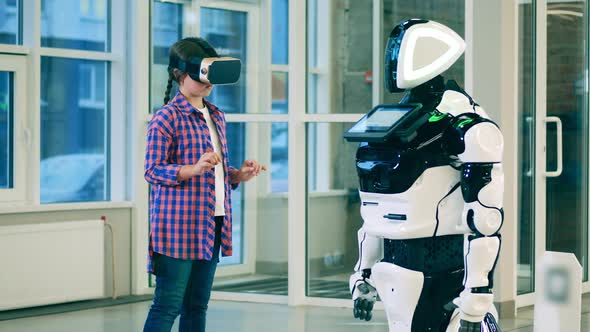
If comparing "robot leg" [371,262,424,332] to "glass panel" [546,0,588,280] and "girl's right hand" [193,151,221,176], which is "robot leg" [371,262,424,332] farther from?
"glass panel" [546,0,588,280]

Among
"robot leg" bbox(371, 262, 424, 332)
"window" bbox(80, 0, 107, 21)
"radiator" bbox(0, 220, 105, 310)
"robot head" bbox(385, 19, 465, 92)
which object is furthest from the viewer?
"window" bbox(80, 0, 107, 21)

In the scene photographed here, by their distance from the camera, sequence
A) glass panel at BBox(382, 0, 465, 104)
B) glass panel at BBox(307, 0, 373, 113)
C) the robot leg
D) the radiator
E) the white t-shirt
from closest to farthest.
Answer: the robot leg, the white t-shirt, glass panel at BBox(382, 0, 465, 104), the radiator, glass panel at BBox(307, 0, 373, 113)

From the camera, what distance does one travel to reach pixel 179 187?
3.71 metres

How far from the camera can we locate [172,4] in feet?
22.7

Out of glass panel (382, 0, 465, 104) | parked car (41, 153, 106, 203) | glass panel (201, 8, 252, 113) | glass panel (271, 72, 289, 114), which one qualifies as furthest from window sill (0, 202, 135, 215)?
glass panel (382, 0, 465, 104)

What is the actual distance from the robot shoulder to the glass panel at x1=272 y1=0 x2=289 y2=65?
3.36 meters

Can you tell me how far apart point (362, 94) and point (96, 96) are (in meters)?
1.85

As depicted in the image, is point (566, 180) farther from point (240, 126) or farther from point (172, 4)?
point (172, 4)

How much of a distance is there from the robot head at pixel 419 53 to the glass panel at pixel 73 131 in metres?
3.77

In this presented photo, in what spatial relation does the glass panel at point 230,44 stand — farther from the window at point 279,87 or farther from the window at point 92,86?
the window at point 92,86

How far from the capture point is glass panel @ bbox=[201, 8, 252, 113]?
6734 millimetres

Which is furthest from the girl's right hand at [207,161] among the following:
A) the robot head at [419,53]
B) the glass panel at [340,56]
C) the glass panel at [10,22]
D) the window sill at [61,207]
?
the glass panel at [10,22]

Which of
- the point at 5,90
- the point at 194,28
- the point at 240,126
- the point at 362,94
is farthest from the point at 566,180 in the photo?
the point at 5,90

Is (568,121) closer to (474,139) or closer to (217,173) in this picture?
(217,173)
